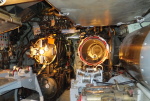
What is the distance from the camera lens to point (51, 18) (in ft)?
13.0

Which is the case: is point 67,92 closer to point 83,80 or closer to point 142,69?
point 83,80

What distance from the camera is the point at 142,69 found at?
3.78 feet

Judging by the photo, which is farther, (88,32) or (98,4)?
(88,32)

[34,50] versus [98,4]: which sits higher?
[98,4]

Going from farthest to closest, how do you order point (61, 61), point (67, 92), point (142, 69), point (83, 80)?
point (67, 92) < point (61, 61) < point (83, 80) < point (142, 69)

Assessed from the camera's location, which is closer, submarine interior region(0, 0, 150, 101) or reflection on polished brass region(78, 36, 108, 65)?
submarine interior region(0, 0, 150, 101)

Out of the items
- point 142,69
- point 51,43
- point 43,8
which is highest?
point 43,8

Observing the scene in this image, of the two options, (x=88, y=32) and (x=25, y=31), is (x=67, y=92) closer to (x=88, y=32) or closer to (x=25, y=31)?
(x=88, y=32)

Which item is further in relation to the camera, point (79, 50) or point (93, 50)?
point (93, 50)

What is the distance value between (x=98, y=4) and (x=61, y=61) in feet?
11.3

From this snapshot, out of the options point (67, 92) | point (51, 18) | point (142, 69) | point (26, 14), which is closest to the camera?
point (142, 69)

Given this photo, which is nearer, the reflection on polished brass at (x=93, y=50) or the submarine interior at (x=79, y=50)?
the submarine interior at (x=79, y=50)

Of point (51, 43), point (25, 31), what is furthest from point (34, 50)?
point (25, 31)

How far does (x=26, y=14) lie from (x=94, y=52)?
6.70 ft
